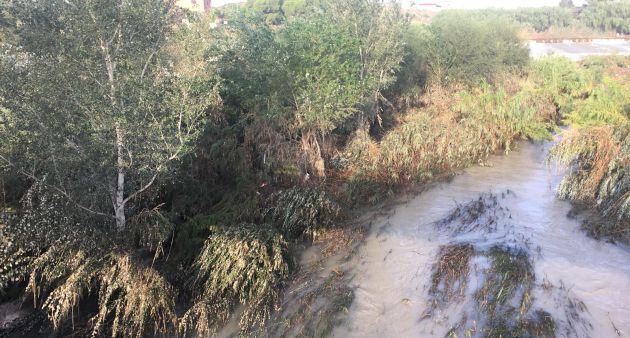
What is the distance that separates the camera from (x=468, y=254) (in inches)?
348

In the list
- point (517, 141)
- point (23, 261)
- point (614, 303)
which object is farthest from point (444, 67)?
point (23, 261)

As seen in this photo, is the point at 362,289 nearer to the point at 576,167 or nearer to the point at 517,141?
the point at 576,167

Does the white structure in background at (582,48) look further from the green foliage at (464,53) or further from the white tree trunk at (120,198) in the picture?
the white tree trunk at (120,198)

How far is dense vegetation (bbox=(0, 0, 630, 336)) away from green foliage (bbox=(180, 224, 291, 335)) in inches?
1.5

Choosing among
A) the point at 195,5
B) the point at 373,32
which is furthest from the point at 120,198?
the point at 373,32

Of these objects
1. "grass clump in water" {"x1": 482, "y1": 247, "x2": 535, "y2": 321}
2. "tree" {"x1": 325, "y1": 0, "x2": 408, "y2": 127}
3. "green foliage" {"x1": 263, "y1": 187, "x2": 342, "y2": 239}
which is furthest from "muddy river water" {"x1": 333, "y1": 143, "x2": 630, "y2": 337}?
"tree" {"x1": 325, "y1": 0, "x2": 408, "y2": 127}

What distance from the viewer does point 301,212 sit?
1043cm

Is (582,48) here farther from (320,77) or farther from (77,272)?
(77,272)

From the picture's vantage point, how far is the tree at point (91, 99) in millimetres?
7918

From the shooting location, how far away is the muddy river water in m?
7.18

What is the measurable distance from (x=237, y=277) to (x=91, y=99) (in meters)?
4.06

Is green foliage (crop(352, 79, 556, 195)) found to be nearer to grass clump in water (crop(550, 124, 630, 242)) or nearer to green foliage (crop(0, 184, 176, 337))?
grass clump in water (crop(550, 124, 630, 242))

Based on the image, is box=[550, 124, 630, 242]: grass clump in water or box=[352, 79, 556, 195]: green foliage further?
box=[352, 79, 556, 195]: green foliage

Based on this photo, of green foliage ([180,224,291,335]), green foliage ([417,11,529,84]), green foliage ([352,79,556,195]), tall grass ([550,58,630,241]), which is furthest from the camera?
green foliage ([417,11,529,84])
